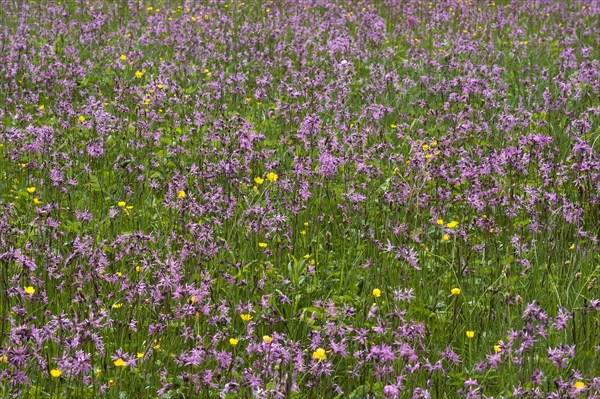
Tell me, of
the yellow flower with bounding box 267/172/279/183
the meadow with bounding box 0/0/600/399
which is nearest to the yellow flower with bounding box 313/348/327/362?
the meadow with bounding box 0/0/600/399

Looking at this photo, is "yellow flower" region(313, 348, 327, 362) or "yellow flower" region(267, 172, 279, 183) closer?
"yellow flower" region(313, 348, 327, 362)

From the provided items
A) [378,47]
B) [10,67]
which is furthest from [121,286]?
[378,47]

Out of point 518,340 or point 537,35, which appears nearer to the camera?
point 518,340

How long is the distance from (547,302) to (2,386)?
2438 mm

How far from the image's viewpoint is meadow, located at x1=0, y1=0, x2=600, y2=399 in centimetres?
316

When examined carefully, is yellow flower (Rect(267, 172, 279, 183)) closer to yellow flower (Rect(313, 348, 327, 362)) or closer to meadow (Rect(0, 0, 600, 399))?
meadow (Rect(0, 0, 600, 399))

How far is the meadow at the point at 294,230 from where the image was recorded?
316 cm

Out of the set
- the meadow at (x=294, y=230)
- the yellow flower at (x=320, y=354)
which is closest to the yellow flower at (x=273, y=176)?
the meadow at (x=294, y=230)

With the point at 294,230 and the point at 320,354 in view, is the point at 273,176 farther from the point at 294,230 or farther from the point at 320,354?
the point at 320,354

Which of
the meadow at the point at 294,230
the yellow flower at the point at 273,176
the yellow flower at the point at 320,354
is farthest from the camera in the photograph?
the yellow flower at the point at 273,176

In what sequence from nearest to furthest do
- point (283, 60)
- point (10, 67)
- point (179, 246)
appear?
point (179, 246) → point (10, 67) → point (283, 60)

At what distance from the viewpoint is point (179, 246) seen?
171 inches

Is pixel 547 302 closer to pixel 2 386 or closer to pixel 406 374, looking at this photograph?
pixel 406 374

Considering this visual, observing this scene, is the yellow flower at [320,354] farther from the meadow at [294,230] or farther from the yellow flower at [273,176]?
the yellow flower at [273,176]
